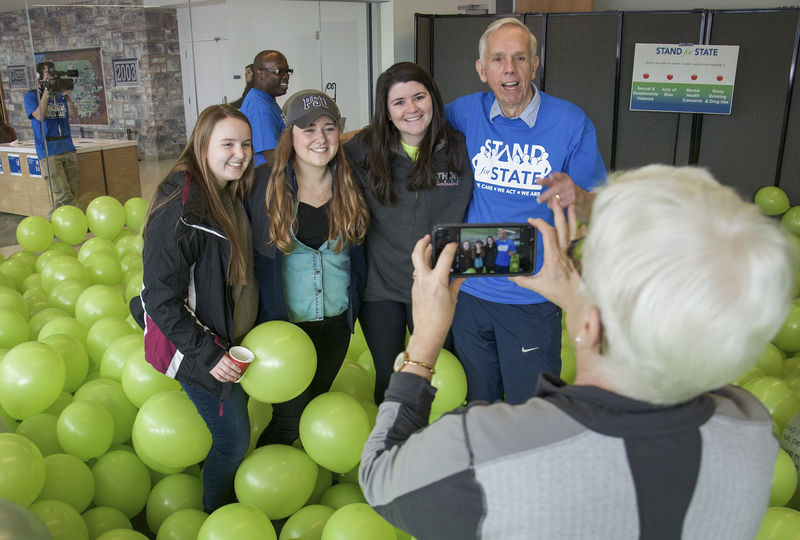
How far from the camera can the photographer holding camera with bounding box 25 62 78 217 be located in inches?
182

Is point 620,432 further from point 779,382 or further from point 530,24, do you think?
point 530,24

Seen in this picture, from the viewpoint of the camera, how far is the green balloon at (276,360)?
5.97 feet

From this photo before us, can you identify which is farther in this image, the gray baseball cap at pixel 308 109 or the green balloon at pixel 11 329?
the green balloon at pixel 11 329

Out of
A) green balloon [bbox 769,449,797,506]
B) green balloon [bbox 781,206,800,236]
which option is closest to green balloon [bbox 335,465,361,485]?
green balloon [bbox 769,449,797,506]

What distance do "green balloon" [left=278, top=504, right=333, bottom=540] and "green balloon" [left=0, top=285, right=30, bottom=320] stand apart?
1.69 metres

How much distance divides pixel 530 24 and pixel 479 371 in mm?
4493

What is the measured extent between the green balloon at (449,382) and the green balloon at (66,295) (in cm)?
189

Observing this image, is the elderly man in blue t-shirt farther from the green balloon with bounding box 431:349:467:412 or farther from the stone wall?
the stone wall

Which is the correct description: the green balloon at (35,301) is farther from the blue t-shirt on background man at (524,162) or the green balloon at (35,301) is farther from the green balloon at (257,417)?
the blue t-shirt on background man at (524,162)

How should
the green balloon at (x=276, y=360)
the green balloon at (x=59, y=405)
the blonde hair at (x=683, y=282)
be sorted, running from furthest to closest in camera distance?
1. the green balloon at (x=59, y=405)
2. the green balloon at (x=276, y=360)
3. the blonde hair at (x=683, y=282)

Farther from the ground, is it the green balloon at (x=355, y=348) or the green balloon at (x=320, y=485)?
the green balloon at (x=355, y=348)

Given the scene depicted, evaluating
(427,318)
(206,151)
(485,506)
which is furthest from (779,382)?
(206,151)

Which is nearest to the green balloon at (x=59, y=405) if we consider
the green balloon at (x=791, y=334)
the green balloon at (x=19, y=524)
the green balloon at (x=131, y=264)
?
the green balloon at (x=19, y=524)

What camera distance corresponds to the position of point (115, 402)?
2.33 meters
